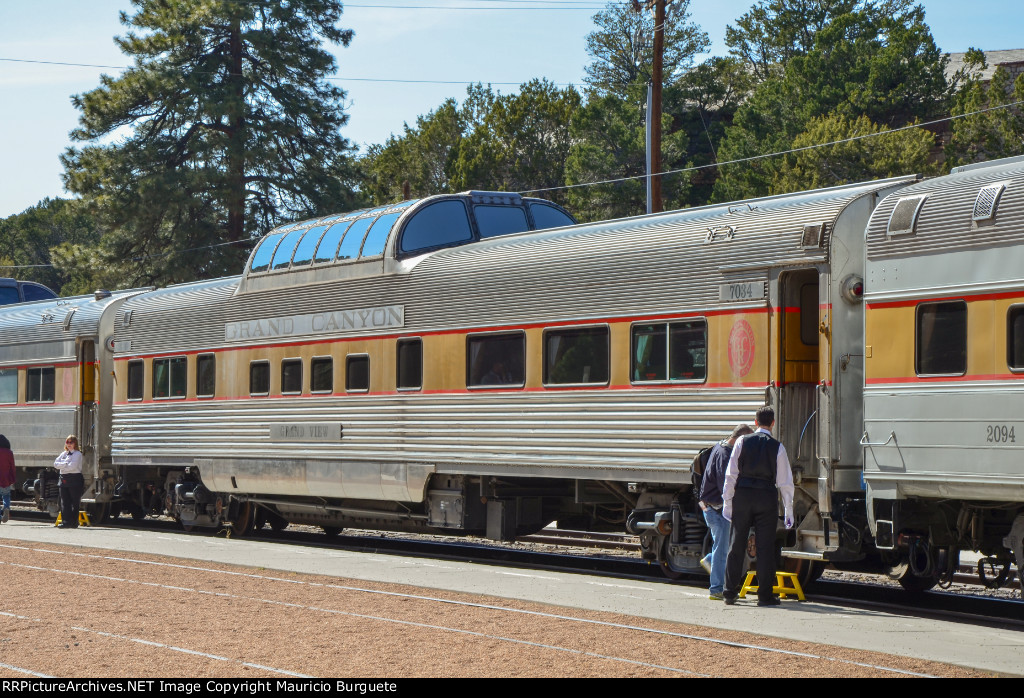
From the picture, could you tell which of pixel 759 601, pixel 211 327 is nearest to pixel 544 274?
pixel 759 601

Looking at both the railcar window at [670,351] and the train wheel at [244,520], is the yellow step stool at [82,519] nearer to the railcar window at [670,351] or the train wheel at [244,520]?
the train wheel at [244,520]

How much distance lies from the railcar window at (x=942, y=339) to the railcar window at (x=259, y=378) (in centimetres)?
1066

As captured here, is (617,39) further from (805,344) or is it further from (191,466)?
(805,344)

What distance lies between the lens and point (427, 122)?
6812cm

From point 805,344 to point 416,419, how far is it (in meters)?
5.71

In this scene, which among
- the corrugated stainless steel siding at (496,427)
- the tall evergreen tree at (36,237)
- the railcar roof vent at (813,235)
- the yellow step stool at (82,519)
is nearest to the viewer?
the railcar roof vent at (813,235)

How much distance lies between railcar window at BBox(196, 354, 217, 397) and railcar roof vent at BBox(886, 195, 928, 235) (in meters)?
11.8

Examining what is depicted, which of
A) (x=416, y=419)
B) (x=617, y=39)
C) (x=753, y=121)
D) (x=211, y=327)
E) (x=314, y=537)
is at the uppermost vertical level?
(x=617, y=39)

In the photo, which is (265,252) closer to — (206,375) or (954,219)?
(206,375)

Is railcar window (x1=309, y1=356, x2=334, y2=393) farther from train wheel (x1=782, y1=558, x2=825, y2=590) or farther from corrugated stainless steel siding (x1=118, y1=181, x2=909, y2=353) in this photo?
train wheel (x1=782, y1=558, x2=825, y2=590)

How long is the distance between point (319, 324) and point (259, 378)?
1735 mm

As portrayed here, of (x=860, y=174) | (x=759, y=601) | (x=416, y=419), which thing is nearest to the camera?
(x=759, y=601)

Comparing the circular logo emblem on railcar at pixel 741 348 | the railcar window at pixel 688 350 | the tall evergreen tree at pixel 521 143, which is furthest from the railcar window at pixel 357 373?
the tall evergreen tree at pixel 521 143

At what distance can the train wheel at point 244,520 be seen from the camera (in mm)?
20656
